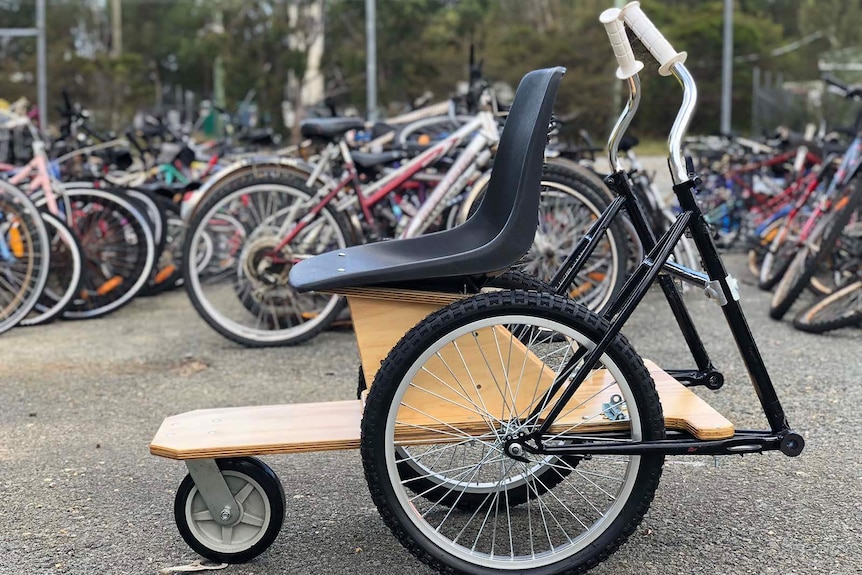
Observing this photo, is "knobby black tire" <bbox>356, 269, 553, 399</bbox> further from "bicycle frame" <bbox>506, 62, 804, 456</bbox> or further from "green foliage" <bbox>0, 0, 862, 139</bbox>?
"green foliage" <bbox>0, 0, 862, 139</bbox>

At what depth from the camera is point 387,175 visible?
503 cm

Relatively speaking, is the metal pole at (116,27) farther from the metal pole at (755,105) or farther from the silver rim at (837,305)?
the silver rim at (837,305)

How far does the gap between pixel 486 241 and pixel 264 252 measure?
8.26ft

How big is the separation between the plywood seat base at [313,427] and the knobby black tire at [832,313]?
8.66 ft

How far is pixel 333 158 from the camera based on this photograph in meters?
4.82

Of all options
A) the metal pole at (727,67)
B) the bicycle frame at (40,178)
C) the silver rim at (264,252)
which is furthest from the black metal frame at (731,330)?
the metal pole at (727,67)

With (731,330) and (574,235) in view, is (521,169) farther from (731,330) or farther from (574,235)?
(574,235)

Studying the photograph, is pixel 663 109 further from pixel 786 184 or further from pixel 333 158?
pixel 333 158

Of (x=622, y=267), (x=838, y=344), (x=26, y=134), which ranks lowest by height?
(x=838, y=344)

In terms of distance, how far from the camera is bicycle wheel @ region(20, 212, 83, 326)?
514 centimetres

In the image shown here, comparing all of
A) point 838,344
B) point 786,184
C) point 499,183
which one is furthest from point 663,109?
point 499,183

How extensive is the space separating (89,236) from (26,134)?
1230mm

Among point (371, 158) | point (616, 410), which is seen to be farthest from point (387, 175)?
point (616, 410)

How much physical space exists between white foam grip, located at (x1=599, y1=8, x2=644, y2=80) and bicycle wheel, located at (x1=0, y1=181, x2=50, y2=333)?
365 cm
